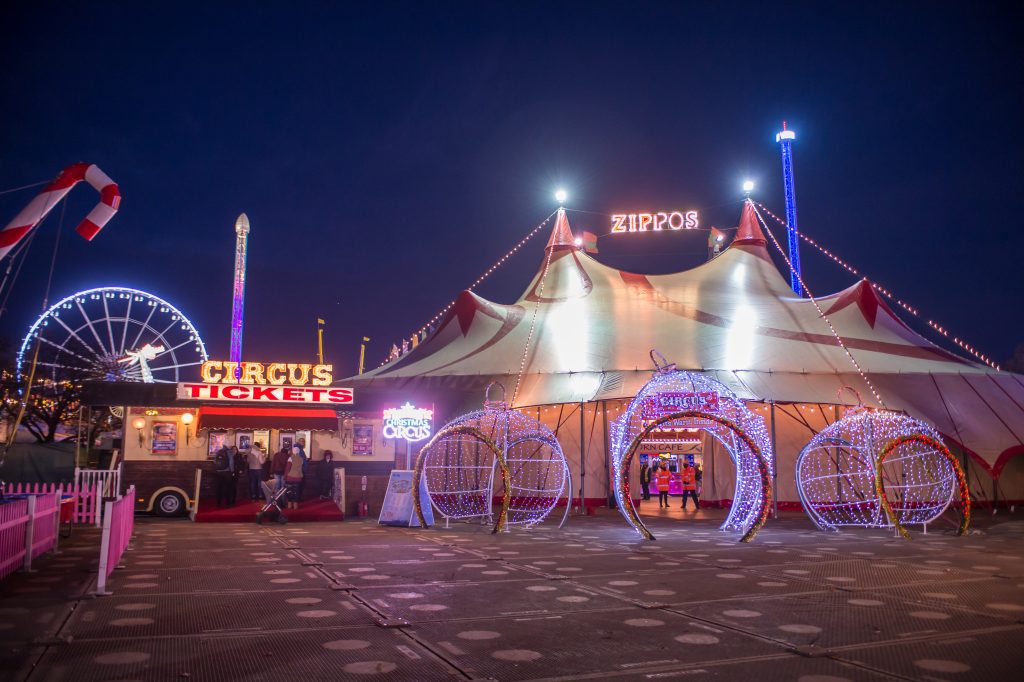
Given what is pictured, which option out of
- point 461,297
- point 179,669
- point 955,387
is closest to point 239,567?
point 179,669

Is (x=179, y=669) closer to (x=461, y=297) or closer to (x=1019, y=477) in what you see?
(x=461, y=297)

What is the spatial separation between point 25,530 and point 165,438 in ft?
27.3

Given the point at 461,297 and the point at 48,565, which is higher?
the point at 461,297

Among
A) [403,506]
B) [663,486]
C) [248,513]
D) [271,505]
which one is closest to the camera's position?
[403,506]

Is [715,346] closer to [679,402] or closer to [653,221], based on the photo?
[679,402]

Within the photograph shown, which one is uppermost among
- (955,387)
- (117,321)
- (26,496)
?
(117,321)


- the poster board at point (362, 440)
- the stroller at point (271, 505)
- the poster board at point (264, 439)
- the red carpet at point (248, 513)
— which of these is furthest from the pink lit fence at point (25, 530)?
the poster board at point (362, 440)

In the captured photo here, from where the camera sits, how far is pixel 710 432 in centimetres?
1416

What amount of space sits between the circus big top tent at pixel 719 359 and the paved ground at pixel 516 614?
8.44m

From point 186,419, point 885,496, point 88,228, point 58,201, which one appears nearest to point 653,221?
point 885,496

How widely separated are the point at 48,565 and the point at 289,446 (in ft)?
23.7

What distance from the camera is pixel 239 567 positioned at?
27.7ft

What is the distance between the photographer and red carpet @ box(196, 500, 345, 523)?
15.5m

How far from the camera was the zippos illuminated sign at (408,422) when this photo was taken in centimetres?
1785
